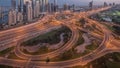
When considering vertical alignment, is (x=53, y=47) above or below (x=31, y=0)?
below

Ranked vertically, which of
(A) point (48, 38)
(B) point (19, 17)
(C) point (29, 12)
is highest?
(C) point (29, 12)

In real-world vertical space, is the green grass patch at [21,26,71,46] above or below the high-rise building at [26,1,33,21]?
below

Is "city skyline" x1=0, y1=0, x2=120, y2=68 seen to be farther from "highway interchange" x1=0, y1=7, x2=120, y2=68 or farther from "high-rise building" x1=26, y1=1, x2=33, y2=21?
"high-rise building" x1=26, y1=1, x2=33, y2=21

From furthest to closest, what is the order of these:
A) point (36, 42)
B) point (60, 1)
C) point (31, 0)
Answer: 1. point (60, 1)
2. point (31, 0)
3. point (36, 42)

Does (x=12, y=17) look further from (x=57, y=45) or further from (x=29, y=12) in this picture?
(x=57, y=45)

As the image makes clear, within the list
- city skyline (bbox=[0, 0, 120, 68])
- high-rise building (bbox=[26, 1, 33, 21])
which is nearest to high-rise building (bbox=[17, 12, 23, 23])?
city skyline (bbox=[0, 0, 120, 68])

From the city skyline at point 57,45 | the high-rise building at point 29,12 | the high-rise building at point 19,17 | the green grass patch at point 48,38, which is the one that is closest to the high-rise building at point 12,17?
the city skyline at point 57,45

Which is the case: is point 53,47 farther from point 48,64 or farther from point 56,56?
point 48,64

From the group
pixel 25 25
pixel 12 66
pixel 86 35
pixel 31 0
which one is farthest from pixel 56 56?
pixel 31 0

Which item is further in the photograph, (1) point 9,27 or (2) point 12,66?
(1) point 9,27

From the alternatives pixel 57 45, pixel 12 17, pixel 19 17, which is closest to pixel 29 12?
pixel 19 17

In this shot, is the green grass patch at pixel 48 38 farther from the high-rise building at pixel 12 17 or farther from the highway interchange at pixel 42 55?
the high-rise building at pixel 12 17
